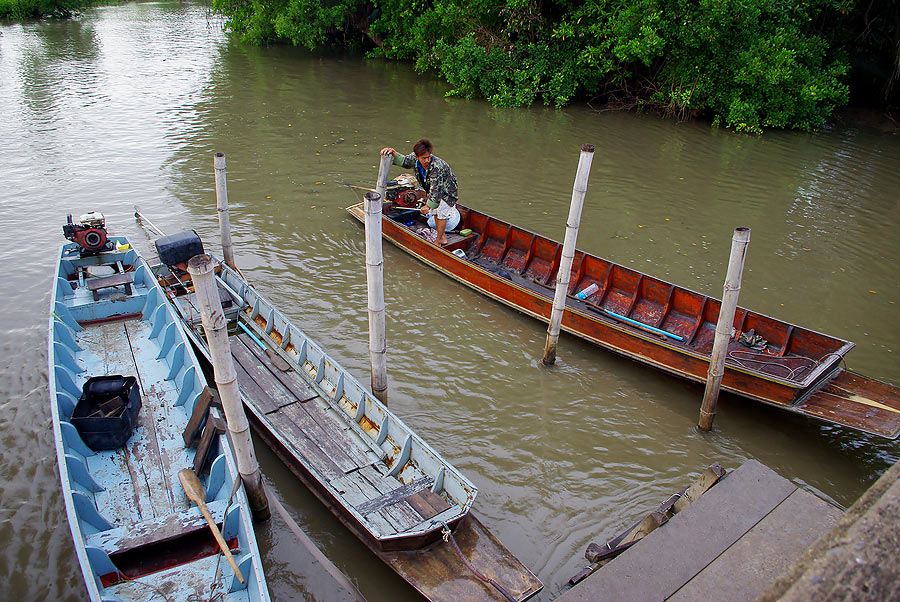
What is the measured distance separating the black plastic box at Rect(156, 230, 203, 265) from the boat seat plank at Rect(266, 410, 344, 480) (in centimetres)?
364

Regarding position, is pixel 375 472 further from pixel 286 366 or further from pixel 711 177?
pixel 711 177

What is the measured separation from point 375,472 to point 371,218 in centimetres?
276

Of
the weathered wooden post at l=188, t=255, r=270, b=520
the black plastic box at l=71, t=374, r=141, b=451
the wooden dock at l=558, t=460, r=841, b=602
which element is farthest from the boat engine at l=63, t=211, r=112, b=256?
the wooden dock at l=558, t=460, r=841, b=602

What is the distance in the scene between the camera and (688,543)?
3604mm

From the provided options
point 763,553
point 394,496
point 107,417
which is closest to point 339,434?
point 394,496

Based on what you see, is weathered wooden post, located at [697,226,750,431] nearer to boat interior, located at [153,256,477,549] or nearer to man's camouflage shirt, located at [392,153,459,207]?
boat interior, located at [153,256,477,549]

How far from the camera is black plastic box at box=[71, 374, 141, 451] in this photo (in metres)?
6.16

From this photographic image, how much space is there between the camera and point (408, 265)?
36.9 feet

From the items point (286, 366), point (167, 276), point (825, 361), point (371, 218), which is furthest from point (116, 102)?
point (825, 361)

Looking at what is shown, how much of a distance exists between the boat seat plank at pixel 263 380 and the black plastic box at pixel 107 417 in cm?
132

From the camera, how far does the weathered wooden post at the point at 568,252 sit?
744 centimetres

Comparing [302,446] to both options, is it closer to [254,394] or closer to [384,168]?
[254,394]

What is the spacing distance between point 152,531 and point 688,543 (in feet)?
14.7

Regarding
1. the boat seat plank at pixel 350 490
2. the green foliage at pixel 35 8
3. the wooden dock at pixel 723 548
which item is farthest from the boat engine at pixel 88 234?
the green foliage at pixel 35 8
